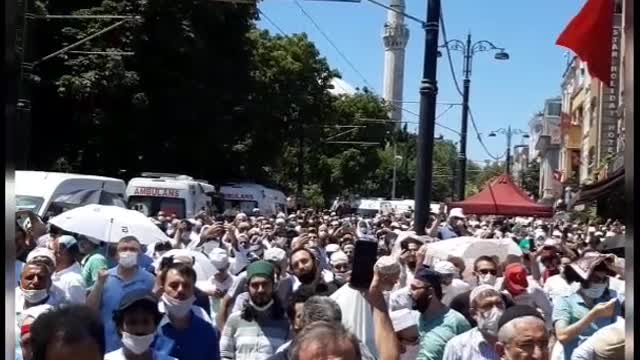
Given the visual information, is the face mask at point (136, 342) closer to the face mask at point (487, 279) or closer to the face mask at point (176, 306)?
the face mask at point (176, 306)

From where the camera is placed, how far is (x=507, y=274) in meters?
8.21

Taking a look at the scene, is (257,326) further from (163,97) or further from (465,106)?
(163,97)

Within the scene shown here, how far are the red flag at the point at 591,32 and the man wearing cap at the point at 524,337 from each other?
6.47 ft

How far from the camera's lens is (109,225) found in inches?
442

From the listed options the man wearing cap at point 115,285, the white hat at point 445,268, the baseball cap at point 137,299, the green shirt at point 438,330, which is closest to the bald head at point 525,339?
the green shirt at point 438,330

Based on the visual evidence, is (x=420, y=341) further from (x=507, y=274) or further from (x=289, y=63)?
(x=289, y=63)

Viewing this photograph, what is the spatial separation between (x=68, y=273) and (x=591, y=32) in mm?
3985

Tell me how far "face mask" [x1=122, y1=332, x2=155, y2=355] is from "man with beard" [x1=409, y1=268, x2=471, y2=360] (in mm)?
1739

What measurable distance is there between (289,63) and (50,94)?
2251cm

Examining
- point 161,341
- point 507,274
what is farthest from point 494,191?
point 161,341

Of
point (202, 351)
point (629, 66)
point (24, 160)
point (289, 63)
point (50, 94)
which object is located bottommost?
point (202, 351)

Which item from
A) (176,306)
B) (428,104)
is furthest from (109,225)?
(176,306)

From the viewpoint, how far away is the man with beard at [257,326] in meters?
5.97

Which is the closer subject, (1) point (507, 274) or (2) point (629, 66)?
(2) point (629, 66)
